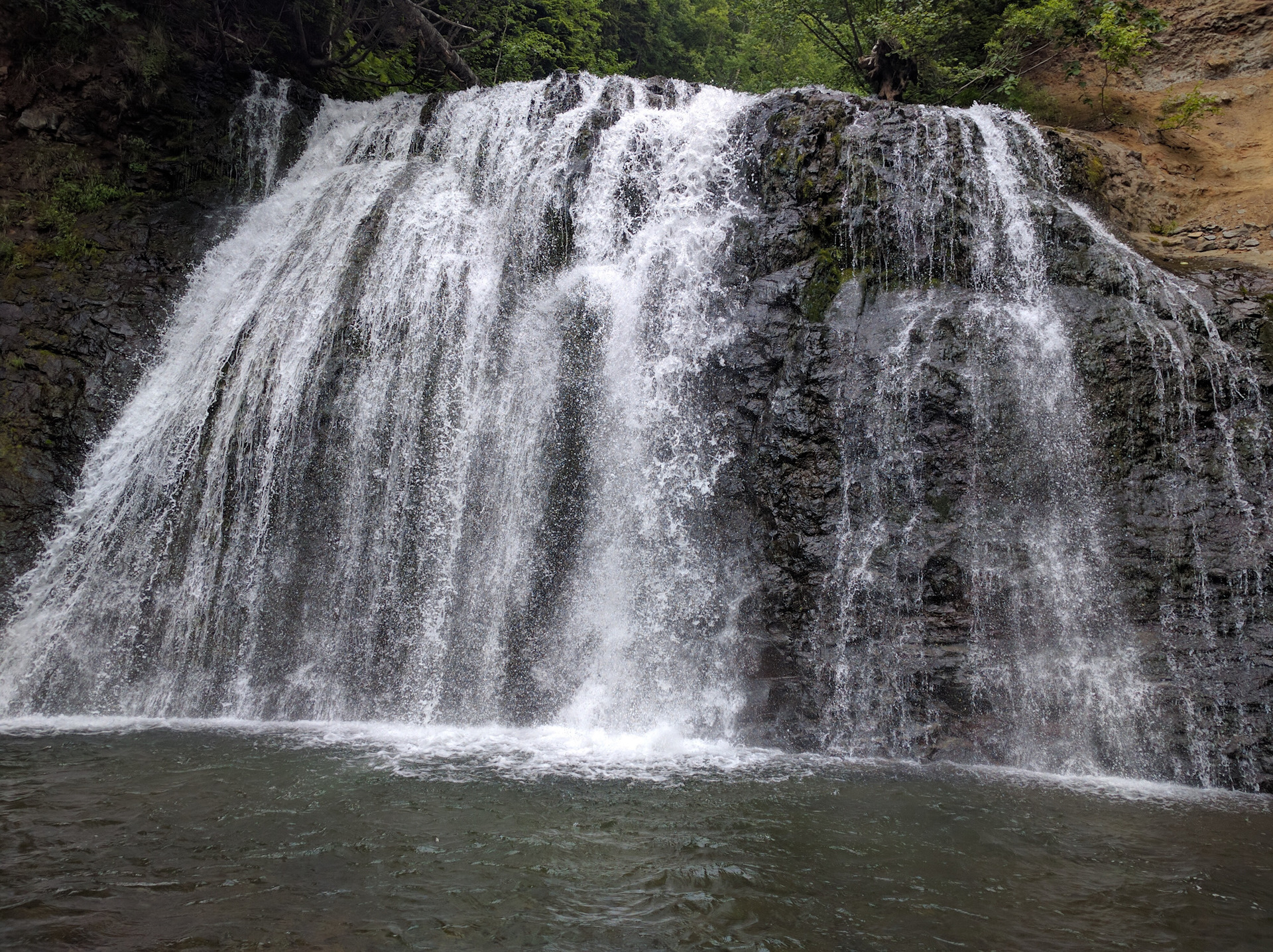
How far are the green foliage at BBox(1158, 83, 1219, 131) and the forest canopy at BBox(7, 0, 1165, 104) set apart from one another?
3.45 ft

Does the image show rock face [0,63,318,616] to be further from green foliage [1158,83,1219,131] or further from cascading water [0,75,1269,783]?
green foliage [1158,83,1219,131]

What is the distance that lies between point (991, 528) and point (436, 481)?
20.2 ft

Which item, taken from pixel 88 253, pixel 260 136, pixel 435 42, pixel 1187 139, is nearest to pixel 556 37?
pixel 435 42

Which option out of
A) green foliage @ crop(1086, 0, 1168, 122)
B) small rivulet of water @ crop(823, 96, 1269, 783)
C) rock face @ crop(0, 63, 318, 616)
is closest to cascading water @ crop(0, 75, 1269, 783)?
small rivulet of water @ crop(823, 96, 1269, 783)

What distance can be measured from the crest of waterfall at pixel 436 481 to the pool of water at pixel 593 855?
5.65 feet

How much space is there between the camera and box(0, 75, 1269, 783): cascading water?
7.57 m

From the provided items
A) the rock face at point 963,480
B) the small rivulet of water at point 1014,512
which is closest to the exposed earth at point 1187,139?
the rock face at point 963,480

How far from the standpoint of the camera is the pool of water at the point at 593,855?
3648 mm

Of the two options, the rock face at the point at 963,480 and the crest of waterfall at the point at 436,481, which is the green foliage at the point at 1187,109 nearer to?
the rock face at the point at 963,480

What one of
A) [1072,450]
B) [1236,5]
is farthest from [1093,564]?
[1236,5]

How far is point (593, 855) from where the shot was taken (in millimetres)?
4508

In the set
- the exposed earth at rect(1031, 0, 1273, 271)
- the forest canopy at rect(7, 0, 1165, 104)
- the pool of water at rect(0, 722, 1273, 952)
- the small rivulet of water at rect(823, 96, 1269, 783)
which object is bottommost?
the pool of water at rect(0, 722, 1273, 952)

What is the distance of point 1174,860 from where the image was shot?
4629 millimetres

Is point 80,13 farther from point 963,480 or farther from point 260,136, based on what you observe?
point 963,480
